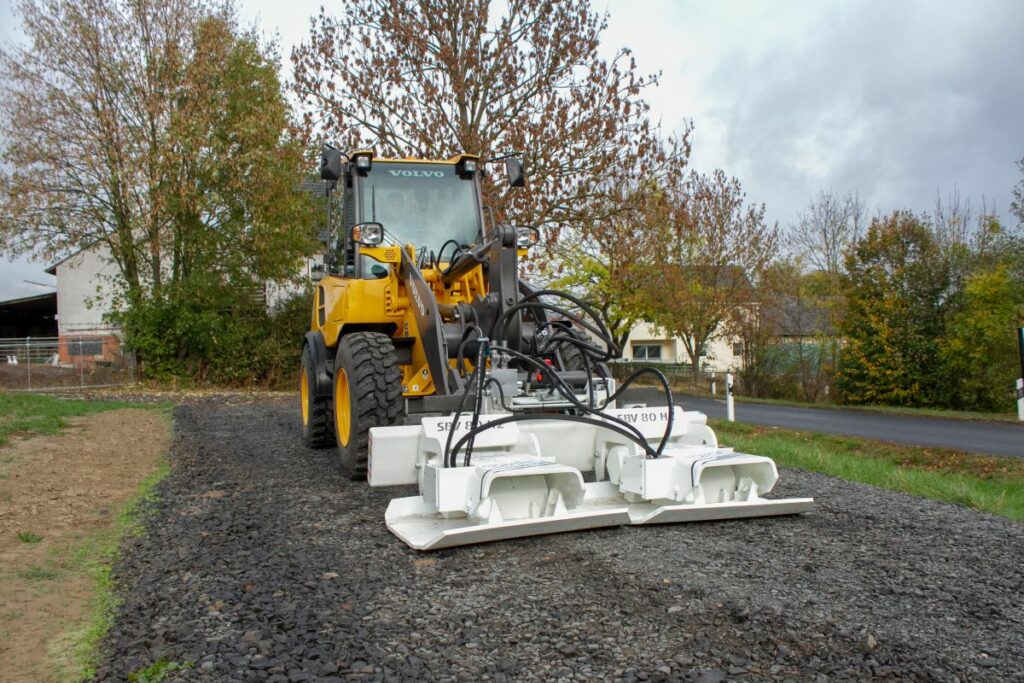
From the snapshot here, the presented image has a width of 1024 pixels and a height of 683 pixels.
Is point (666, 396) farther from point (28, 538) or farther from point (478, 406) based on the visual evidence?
point (28, 538)

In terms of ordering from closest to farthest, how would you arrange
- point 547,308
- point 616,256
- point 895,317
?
1. point 547,308
2. point 616,256
3. point 895,317

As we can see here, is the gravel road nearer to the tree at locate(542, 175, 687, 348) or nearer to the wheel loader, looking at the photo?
the wheel loader

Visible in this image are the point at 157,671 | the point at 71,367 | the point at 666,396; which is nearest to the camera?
the point at 157,671

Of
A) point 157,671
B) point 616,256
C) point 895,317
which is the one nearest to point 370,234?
point 157,671

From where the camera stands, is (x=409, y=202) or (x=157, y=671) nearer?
(x=157, y=671)

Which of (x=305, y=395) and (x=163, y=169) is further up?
(x=163, y=169)

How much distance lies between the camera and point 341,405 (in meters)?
7.56

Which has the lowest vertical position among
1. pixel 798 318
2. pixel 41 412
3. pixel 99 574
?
pixel 99 574

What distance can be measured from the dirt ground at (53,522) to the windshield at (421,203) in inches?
129

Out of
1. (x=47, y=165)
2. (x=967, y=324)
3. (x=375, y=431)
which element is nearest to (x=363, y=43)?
(x=47, y=165)

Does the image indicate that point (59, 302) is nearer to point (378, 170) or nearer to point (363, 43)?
point (363, 43)

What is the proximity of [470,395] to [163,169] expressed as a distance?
16177 millimetres

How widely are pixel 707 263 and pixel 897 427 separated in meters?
14.1

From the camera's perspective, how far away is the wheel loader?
4984 mm
